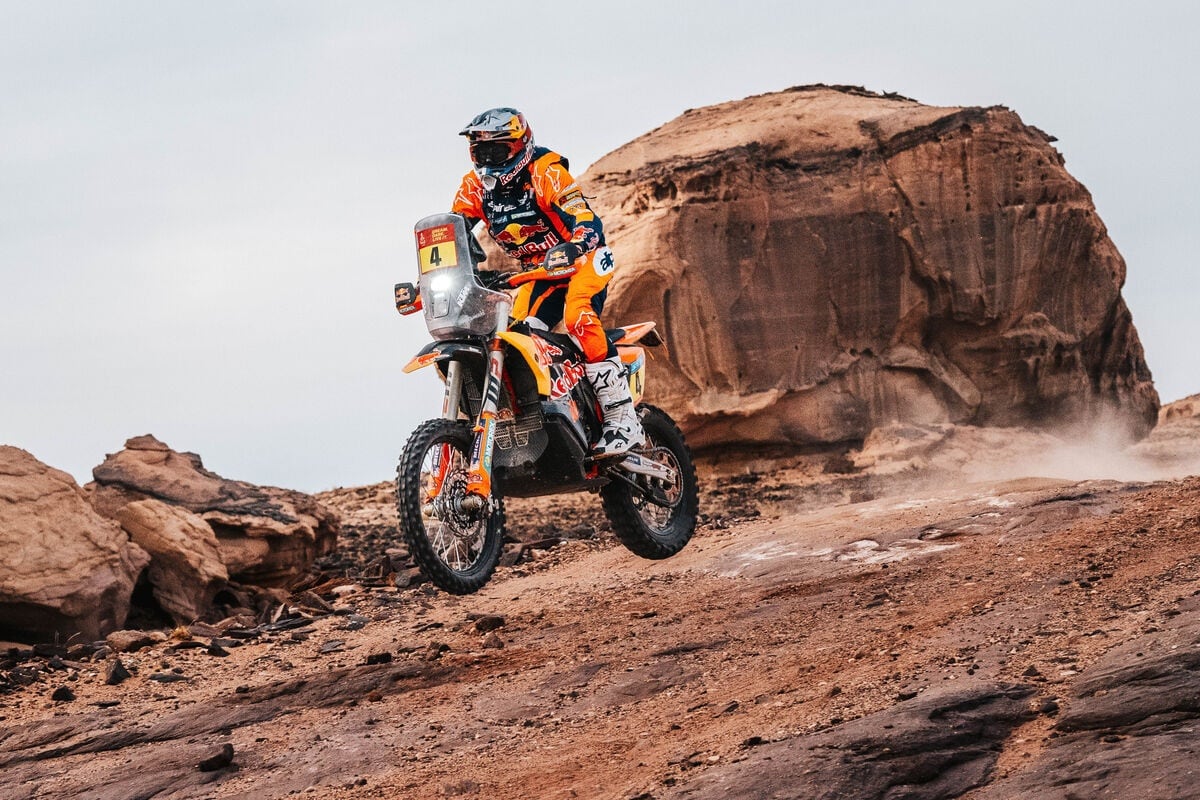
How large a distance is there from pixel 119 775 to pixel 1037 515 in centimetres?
601

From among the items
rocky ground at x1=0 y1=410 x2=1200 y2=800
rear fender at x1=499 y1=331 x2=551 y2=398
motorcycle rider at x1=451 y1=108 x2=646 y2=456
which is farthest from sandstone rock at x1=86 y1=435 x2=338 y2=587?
rear fender at x1=499 y1=331 x2=551 y2=398

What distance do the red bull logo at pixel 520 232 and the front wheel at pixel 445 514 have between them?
1653 millimetres

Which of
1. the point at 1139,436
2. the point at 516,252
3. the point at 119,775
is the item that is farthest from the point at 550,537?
the point at 1139,436

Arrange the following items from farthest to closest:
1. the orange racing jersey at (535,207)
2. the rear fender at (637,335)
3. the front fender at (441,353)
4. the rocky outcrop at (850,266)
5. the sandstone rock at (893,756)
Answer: the rocky outcrop at (850,266)
the rear fender at (637,335)
the orange racing jersey at (535,207)
the front fender at (441,353)
the sandstone rock at (893,756)

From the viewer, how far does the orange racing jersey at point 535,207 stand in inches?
361

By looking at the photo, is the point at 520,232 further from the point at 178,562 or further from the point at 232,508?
the point at 232,508

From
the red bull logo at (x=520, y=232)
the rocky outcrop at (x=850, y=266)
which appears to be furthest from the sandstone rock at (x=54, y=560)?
the rocky outcrop at (x=850, y=266)

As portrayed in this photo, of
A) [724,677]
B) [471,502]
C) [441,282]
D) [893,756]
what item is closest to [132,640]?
[471,502]

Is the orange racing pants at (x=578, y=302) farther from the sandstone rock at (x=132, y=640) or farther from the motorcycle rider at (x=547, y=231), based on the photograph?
the sandstone rock at (x=132, y=640)

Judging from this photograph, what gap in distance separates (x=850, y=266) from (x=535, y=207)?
33.7 ft

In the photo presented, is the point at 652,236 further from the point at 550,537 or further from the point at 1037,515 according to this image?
the point at 1037,515

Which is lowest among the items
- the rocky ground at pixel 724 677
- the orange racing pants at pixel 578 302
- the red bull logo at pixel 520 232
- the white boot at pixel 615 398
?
the rocky ground at pixel 724 677

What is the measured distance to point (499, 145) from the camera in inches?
357

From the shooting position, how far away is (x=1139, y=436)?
20.6 meters
